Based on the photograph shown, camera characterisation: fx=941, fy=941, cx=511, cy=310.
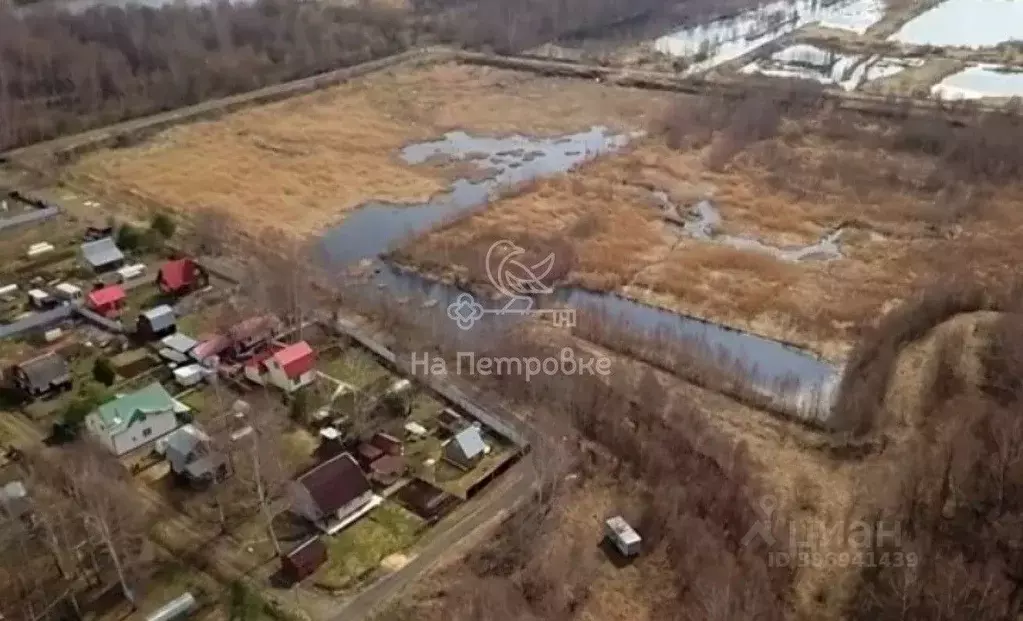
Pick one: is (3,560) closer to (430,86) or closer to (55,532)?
(55,532)

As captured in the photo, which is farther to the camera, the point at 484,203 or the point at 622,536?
the point at 484,203

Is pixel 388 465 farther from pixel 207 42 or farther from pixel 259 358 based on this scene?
pixel 207 42

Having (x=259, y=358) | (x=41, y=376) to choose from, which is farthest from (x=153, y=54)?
(x=259, y=358)

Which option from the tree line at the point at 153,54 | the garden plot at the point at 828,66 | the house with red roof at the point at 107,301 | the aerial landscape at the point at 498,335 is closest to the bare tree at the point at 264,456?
the aerial landscape at the point at 498,335

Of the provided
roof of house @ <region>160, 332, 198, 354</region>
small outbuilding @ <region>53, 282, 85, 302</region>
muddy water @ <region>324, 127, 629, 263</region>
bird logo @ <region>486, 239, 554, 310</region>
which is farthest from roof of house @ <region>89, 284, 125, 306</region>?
bird logo @ <region>486, 239, 554, 310</region>

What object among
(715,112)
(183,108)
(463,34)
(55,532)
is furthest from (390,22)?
(55,532)

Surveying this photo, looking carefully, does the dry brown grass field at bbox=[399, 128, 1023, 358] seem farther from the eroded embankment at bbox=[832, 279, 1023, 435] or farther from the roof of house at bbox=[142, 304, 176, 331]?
the roof of house at bbox=[142, 304, 176, 331]
